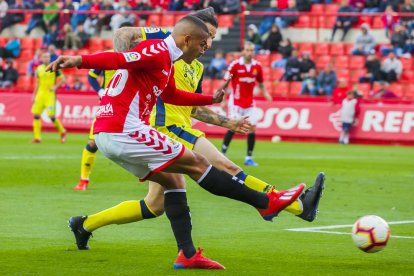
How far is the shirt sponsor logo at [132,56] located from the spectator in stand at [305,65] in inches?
982

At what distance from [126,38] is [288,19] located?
25270 mm

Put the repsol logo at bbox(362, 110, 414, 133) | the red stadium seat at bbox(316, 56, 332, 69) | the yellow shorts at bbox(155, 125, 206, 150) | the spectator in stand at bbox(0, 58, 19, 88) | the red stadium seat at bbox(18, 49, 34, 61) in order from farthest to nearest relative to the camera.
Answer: the red stadium seat at bbox(18, 49, 34, 61) < the spectator in stand at bbox(0, 58, 19, 88) < the red stadium seat at bbox(316, 56, 332, 69) < the repsol logo at bbox(362, 110, 414, 133) < the yellow shorts at bbox(155, 125, 206, 150)

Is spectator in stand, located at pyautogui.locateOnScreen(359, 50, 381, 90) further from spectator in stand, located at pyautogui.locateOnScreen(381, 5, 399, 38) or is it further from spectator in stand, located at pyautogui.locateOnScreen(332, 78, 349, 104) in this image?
spectator in stand, located at pyautogui.locateOnScreen(332, 78, 349, 104)

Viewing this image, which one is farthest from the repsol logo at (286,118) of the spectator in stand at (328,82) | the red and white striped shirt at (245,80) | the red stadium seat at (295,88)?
the red and white striped shirt at (245,80)

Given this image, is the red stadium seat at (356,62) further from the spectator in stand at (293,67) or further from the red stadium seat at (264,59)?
the red stadium seat at (264,59)

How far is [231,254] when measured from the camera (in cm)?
961

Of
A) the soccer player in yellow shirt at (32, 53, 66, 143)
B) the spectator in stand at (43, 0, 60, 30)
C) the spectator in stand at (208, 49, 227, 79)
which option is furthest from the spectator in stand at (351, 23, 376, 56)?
the spectator in stand at (43, 0, 60, 30)

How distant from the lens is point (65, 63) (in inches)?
304

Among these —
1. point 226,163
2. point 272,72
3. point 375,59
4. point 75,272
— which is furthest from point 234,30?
point 75,272

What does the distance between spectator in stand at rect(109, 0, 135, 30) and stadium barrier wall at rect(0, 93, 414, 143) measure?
14.5 ft

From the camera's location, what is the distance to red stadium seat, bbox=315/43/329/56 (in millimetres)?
34250

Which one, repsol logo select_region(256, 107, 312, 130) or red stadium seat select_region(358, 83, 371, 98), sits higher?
red stadium seat select_region(358, 83, 371, 98)

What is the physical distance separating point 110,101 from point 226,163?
224cm

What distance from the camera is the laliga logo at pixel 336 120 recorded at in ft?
100
